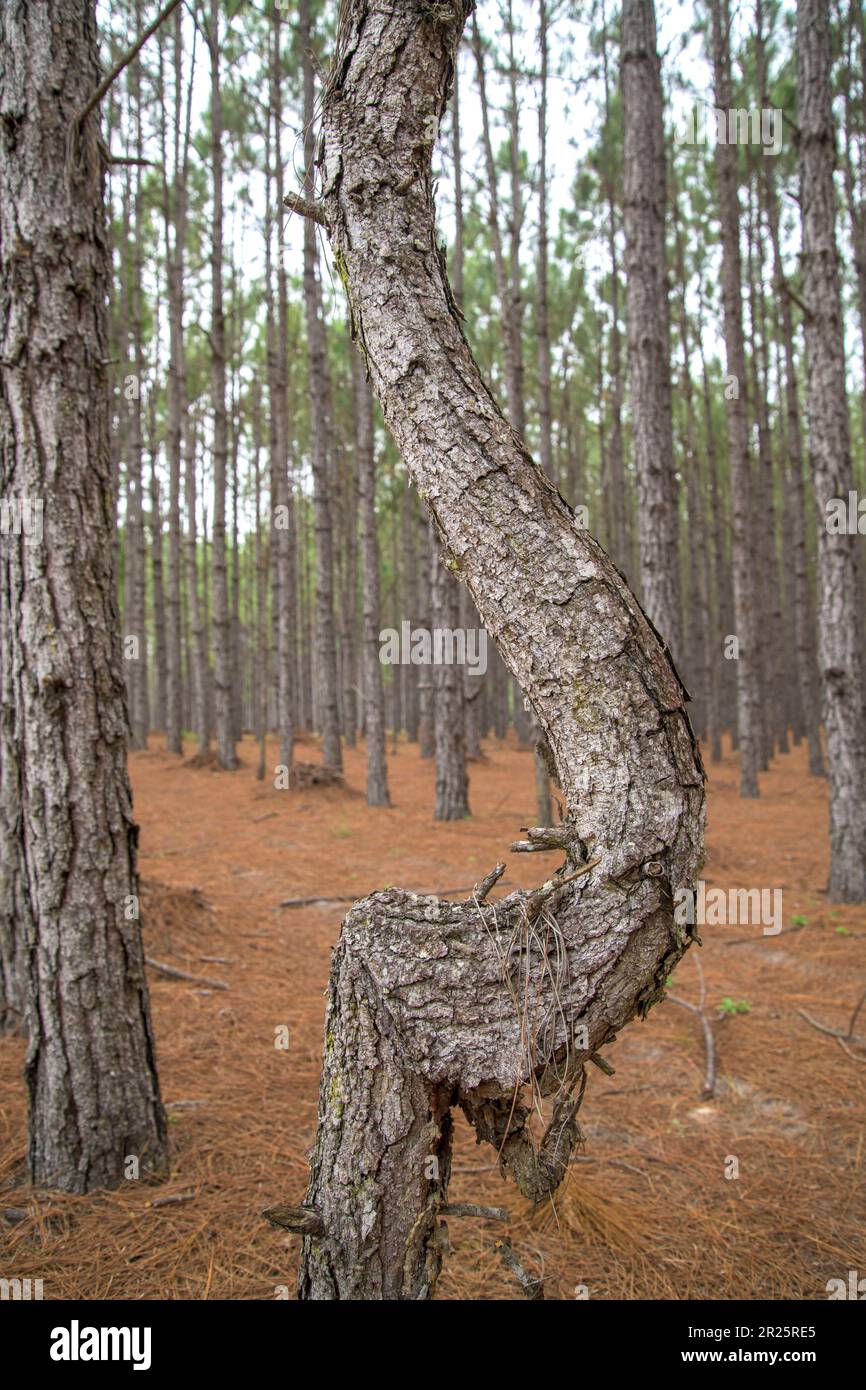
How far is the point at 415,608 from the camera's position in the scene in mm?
20062

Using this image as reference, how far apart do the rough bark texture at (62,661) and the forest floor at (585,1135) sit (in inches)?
14.5

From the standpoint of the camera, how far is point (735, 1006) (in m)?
4.68

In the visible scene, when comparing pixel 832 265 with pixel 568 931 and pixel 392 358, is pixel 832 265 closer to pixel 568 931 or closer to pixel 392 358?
pixel 392 358

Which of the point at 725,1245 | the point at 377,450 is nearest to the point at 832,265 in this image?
the point at 725,1245

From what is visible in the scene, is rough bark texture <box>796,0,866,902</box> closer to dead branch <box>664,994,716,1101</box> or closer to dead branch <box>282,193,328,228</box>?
dead branch <box>664,994,716,1101</box>

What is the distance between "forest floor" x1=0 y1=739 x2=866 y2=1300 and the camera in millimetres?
2531

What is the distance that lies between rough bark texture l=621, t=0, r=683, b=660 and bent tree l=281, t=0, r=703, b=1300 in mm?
5542

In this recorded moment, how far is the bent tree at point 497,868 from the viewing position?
154 centimetres

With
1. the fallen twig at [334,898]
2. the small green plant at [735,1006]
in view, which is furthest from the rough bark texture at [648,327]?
the small green plant at [735,1006]

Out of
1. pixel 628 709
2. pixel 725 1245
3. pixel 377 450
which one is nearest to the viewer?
pixel 628 709

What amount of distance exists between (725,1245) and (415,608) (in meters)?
17.9

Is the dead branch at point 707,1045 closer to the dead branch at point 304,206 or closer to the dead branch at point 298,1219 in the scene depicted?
the dead branch at point 298,1219

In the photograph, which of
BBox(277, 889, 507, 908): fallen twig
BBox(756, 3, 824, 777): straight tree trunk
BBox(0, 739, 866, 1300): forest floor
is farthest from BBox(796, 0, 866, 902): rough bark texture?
BBox(756, 3, 824, 777): straight tree trunk

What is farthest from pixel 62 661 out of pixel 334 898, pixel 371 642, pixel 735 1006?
pixel 371 642
